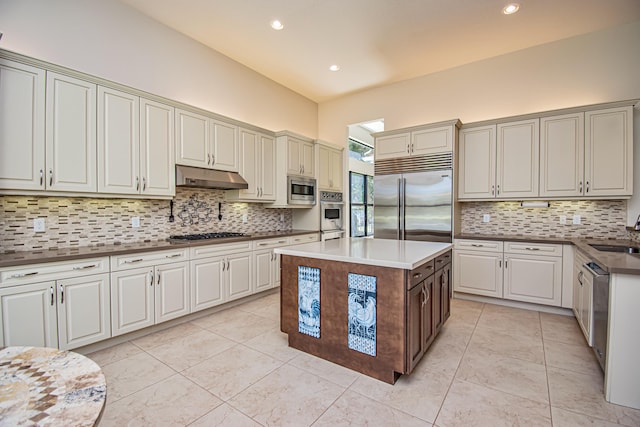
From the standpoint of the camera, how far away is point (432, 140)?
13.8 feet

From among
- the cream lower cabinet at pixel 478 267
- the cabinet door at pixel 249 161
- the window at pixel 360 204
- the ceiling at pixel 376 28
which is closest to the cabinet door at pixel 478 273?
the cream lower cabinet at pixel 478 267

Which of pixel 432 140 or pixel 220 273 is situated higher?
pixel 432 140

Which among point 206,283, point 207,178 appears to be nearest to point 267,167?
point 207,178

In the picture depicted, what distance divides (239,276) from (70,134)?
224cm

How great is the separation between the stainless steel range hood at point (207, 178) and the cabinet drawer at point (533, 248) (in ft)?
11.5

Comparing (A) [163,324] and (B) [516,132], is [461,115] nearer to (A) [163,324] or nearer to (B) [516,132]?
(B) [516,132]

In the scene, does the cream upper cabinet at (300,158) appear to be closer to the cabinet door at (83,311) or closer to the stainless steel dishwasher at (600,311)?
the cabinet door at (83,311)

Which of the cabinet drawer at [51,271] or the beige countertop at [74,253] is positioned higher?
the beige countertop at [74,253]

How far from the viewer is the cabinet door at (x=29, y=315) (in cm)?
210

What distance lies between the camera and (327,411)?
6.01ft

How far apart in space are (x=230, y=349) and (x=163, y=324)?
3.06 feet

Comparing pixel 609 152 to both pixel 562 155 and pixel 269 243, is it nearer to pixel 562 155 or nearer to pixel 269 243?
pixel 562 155

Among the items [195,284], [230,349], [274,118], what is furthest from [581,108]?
[195,284]

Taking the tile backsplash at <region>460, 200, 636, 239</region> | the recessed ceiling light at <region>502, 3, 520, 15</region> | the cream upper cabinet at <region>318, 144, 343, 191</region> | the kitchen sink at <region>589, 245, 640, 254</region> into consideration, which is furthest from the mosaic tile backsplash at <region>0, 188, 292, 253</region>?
the kitchen sink at <region>589, 245, 640, 254</region>
